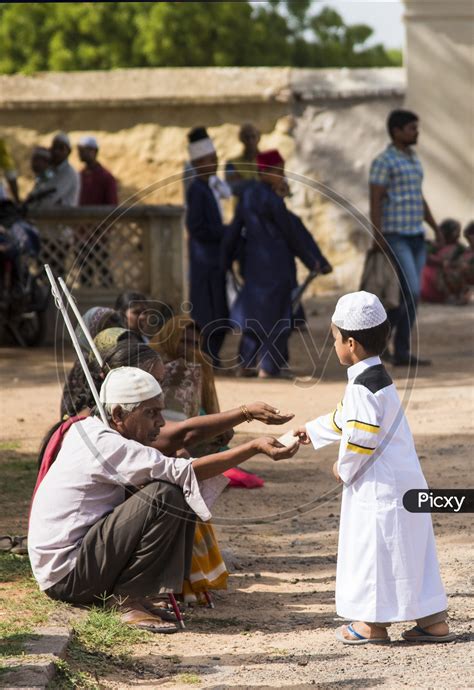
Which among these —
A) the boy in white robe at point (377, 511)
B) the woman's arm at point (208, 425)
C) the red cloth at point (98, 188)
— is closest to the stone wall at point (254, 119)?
the red cloth at point (98, 188)

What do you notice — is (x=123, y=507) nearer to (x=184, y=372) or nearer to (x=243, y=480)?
(x=184, y=372)

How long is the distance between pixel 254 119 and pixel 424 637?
11435 mm

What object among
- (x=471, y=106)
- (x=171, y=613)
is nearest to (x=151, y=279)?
(x=471, y=106)

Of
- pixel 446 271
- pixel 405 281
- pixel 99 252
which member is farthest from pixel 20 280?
pixel 446 271

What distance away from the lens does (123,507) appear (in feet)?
15.1

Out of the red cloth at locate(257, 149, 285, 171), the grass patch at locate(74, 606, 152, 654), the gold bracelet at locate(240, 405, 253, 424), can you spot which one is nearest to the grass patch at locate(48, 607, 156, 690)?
the grass patch at locate(74, 606, 152, 654)

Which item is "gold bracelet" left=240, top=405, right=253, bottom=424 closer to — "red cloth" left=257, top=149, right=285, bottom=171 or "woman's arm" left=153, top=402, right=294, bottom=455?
"woman's arm" left=153, top=402, right=294, bottom=455

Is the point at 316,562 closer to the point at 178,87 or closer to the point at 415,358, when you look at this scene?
the point at 415,358

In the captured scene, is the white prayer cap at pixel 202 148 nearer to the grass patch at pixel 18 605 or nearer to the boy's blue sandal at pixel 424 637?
the grass patch at pixel 18 605

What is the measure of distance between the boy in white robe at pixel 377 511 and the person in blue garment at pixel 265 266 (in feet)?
17.9

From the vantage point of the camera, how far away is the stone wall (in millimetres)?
15102

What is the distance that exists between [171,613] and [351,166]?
35.9 feet

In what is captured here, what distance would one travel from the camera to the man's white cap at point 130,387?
462 centimetres

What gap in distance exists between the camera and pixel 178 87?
598 inches
